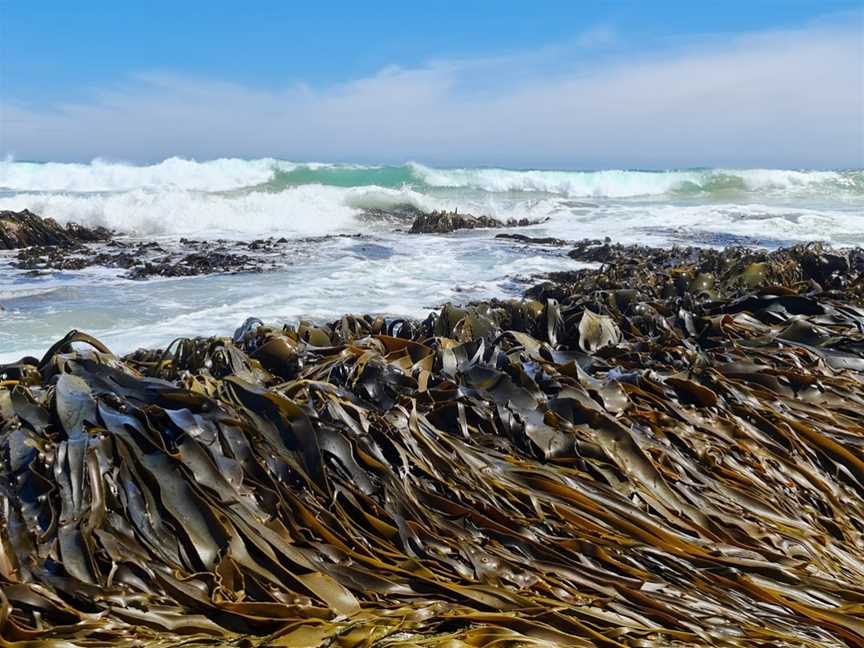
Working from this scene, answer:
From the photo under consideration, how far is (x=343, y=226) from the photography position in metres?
16.8

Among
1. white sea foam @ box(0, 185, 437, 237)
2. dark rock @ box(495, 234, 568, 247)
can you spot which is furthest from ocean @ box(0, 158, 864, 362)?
dark rock @ box(495, 234, 568, 247)

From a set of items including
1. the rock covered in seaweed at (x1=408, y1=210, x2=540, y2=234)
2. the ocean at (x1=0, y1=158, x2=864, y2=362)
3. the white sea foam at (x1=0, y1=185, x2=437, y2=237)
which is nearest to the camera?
the ocean at (x1=0, y1=158, x2=864, y2=362)

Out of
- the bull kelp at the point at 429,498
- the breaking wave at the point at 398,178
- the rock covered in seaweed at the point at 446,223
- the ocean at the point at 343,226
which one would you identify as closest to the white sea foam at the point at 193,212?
the ocean at the point at 343,226

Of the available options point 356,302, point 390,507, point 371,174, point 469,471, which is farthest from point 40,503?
point 371,174

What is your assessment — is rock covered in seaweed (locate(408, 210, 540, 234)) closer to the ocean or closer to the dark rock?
the ocean

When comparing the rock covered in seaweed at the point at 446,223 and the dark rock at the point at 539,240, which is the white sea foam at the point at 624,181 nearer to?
the rock covered in seaweed at the point at 446,223

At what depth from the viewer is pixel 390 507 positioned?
1786mm

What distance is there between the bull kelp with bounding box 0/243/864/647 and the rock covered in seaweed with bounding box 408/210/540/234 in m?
11.7

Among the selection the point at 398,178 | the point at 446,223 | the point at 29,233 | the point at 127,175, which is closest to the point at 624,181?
the point at 398,178

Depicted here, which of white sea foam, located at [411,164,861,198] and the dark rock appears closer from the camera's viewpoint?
the dark rock

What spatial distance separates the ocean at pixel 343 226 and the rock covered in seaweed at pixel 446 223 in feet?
1.49

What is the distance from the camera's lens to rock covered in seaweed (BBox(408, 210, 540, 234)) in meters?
14.5

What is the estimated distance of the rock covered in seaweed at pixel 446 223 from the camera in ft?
47.4

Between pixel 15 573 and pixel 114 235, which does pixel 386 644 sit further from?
pixel 114 235
